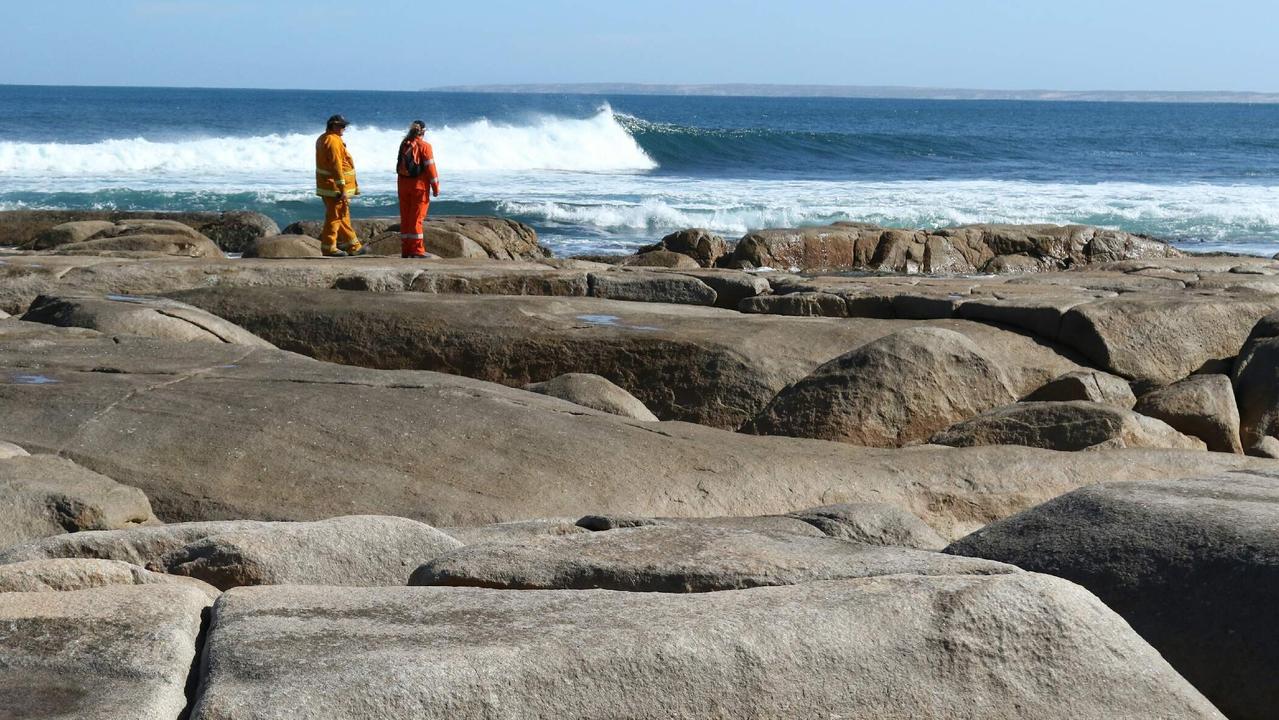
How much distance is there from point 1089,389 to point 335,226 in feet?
27.6

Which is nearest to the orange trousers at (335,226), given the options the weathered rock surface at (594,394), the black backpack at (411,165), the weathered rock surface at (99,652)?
the black backpack at (411,165)

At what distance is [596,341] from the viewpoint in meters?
8.16

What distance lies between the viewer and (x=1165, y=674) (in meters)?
2.97

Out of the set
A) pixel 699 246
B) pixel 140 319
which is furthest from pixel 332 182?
pixel 140 319

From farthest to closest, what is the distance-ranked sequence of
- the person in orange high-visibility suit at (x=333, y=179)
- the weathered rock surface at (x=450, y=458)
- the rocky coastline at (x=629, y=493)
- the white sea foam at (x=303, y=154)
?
the white sea foam at (x=303, y=154), the person in orange high-visibility suit at (x=333, y=179), the weathered rock surface at (x=450, y=458), the rocky coastline at (x=629, y=493)

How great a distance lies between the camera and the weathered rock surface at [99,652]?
8.54ft

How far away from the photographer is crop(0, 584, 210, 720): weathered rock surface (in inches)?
103

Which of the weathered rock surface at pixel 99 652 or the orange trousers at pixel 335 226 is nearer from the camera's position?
the weathered rock surface at pixel 99 652

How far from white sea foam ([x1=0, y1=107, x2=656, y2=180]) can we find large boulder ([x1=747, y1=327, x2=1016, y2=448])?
31993 mm

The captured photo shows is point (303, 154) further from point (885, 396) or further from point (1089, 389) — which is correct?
point (885, 396)

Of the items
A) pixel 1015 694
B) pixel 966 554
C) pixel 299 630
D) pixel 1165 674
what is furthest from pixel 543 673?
pixel 966 554

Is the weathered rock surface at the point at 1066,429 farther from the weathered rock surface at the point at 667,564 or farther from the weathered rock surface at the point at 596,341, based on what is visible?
the weathered rock surface at the point at 667,564

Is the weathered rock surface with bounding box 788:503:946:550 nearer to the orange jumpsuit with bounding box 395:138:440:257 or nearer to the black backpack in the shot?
the orange jumpsuit with bounding box 395:138:440:257

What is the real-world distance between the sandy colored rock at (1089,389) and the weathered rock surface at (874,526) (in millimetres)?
3192
